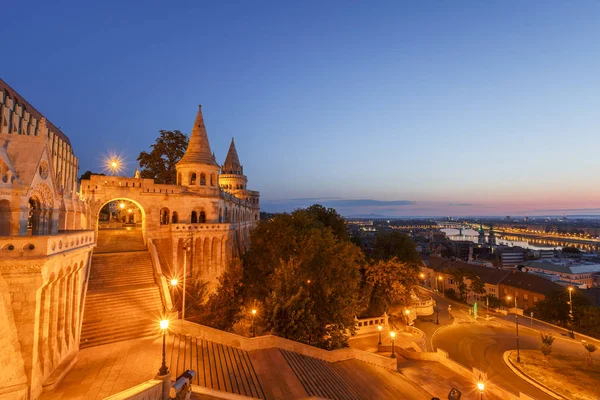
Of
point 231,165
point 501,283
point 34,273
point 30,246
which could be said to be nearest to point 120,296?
point 34,273

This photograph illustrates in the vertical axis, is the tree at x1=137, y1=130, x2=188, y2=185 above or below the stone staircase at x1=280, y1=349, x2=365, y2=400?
above

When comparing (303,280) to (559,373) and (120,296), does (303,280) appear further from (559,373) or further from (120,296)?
(559,373)

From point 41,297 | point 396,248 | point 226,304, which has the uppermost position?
point 41,297

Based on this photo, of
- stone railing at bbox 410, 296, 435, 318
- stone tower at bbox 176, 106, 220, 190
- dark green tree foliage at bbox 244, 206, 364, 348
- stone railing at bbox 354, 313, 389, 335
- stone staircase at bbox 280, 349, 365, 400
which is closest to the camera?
stone staircase at bbox 280, 349, 365, 400

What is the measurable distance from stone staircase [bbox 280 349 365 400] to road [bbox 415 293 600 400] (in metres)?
13.7

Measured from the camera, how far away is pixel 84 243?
49.4ft

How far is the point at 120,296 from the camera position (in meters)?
19.6

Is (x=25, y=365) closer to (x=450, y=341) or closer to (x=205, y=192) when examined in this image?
(x=205, y=192)

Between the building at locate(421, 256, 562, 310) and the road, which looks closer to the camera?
the road

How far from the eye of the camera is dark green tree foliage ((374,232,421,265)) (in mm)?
38219

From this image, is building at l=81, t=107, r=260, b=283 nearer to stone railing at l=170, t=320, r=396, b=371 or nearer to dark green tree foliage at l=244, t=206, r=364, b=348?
dark green tree foliage at l=244, t=206, r=364, b=348

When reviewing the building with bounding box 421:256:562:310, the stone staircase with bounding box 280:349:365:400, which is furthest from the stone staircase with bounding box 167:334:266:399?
the building with bounding box 421:256:562:310

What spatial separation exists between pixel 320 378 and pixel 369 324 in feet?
44.7

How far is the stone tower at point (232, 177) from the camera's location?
57.6 metres
